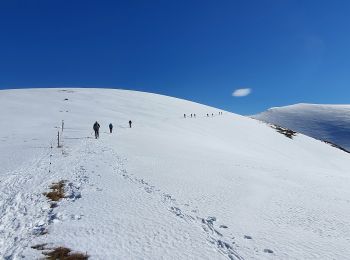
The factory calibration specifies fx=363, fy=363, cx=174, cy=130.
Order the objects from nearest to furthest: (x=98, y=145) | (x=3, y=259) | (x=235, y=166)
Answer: (x=3, y=259), (x=235, y=166), (x=98, y=145)

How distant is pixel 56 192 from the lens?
1556cm

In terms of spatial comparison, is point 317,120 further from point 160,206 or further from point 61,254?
point 61,254

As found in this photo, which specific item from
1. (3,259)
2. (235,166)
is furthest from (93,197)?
(235,166)

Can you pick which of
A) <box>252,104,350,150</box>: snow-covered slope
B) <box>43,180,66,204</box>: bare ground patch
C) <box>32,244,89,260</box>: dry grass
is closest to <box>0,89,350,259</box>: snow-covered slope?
<box>32,244,89,260</box>: dry grass

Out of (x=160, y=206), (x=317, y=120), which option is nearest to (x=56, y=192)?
(x=160, y=206)

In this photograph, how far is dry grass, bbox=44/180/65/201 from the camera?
1474cm

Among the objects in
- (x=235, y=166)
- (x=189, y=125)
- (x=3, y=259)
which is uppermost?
(x=189, y=125)

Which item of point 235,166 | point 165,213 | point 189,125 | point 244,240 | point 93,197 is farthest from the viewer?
point 189,125

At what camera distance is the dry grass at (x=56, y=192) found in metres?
14.7

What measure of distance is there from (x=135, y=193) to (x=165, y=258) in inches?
254

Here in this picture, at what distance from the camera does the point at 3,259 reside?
29.7ft

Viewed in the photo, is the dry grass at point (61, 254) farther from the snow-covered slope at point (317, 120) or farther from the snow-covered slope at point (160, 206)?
the snow-covered slope at point (317, 120)

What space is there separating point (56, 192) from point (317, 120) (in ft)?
487

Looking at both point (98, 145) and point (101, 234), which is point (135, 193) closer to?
point (101, 234)
